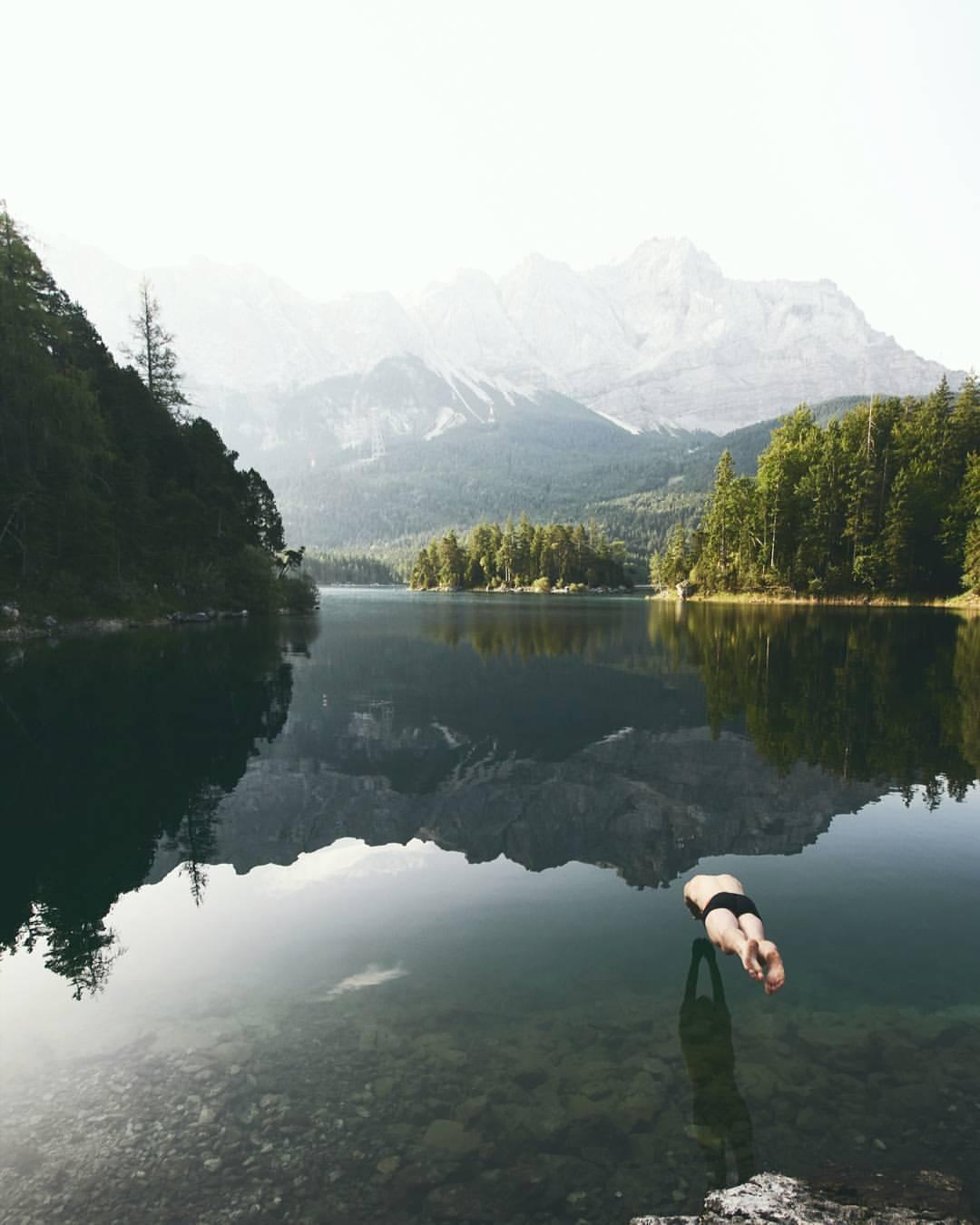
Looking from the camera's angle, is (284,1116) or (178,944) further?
(178,944)

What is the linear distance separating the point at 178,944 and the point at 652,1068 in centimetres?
756

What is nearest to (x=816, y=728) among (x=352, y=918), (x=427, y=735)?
(x=427, y=735)

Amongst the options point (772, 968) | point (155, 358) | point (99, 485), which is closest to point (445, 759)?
point (772, 968)

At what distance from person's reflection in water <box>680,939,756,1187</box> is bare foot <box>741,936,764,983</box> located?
916 millimetres

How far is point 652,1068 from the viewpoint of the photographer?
765cm

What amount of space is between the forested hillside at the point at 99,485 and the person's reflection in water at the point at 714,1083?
211 ft

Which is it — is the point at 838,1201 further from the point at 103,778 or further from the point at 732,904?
the point at 103,778

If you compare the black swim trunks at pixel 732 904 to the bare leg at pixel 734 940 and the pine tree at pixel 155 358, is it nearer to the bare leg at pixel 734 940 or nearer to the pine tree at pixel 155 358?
the bare leg at pixel 734 940

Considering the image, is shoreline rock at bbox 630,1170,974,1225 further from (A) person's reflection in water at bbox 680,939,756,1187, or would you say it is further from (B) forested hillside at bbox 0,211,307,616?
(B) forested hillside at bbox 0,211,307,616

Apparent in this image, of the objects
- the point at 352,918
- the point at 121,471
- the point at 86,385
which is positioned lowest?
the point at 352,918

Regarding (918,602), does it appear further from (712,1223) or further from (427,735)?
(712,1223)

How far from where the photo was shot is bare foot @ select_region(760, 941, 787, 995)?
795 cm

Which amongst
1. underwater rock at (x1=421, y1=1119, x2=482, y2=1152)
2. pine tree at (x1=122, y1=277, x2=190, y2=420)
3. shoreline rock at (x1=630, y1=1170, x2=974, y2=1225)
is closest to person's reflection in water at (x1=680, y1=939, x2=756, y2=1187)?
shoreline rock at (x1=630, y1=1170, x2=974, y2=1225)

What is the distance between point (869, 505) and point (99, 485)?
339ft
